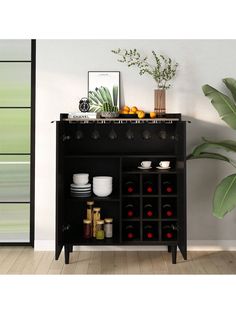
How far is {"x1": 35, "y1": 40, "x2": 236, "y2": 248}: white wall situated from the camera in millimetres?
3979

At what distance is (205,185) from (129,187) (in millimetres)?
859

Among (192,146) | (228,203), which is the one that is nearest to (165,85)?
(192,146)

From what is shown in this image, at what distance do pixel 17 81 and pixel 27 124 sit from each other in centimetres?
46

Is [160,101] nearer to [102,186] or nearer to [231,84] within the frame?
[231,84]

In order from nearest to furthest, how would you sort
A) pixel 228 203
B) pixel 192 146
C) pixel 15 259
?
1. pixel 228 203
2. pixel 15 259
3. pixel 192 146

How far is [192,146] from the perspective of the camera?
4.03m

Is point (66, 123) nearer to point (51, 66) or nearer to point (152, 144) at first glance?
point (51, 66)

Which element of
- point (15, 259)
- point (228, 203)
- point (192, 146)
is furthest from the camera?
point (192, 146)

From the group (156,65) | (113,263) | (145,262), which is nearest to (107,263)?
(113,263)

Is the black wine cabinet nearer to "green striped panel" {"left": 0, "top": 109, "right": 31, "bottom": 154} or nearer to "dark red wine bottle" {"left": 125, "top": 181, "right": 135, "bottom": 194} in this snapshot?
"dark red wine bottle" {"left": 125, "top": 181, "right": 135, "bottom": 194}

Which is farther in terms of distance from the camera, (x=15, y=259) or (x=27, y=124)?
(x=27, y=124)

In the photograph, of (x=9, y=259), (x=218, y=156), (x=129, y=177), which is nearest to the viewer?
(x=218, y=156)

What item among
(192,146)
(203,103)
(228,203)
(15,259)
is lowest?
(15,259)

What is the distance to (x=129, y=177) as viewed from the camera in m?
3.96
